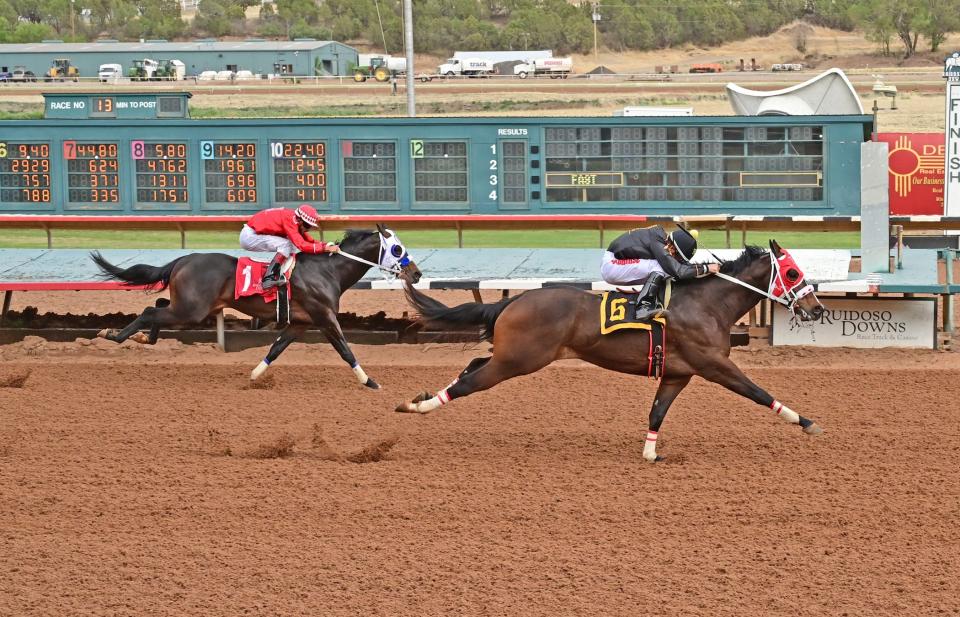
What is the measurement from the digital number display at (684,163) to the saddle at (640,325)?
8.50m

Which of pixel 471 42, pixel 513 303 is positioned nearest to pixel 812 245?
pixel 513 303

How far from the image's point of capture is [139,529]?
779 centimetres

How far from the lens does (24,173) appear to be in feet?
60.4

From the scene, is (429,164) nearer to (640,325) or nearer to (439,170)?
(439,170)

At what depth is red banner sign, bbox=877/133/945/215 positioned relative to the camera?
885 inches

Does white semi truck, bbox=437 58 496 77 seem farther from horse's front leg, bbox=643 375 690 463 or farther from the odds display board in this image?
horse's front leg, bbox=643 375 690 463

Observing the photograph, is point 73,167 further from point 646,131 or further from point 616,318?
point 616,318

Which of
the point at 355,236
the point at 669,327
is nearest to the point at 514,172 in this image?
the point at 355,236

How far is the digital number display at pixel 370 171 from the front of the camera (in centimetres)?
1791

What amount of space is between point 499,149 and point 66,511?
10.6 metres

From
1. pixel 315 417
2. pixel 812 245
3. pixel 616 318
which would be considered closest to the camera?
pixel 616 318

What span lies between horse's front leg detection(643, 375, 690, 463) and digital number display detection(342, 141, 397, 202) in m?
9.22

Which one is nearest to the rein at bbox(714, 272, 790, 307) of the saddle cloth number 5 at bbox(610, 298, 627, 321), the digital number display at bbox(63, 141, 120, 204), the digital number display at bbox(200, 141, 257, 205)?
the saddle cloth number 5 at bbox(610, 298, 627, 321)

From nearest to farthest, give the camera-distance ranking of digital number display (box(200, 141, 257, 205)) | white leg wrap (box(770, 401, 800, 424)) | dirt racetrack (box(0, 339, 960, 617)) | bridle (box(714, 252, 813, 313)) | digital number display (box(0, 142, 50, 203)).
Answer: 1. dirt racetrack (box(0, 339, 960, 617))
2. white leg wrap (box(770, 401, 800, 424))
3. bridle (box(714, 252, 813, 313))
4. digital number display (box(200, 141, 257, 205))
5. digital number display (box(0, 142, 50, 203))
